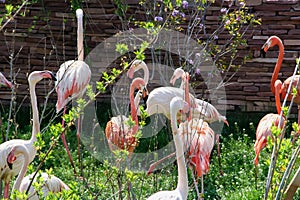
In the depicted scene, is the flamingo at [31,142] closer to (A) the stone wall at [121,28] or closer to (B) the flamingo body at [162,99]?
(B) the flamingo body at [162,99]

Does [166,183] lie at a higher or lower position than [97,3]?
lower

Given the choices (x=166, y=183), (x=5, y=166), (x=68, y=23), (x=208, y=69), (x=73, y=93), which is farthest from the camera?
(x=68, y=23)

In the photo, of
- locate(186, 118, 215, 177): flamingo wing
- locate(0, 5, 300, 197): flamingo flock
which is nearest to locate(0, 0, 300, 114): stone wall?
locate(0, 5, 300, 197): flamingo flock

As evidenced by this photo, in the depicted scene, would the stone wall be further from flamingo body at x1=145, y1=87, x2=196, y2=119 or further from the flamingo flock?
flamingo body at x1=145, y1=87, x2=196, y2=119

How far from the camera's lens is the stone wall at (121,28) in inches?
309

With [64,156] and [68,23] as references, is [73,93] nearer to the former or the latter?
[64,156]

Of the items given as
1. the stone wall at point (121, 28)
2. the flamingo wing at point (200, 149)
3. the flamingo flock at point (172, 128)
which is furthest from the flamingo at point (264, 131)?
the stone wall at point (121, 28)

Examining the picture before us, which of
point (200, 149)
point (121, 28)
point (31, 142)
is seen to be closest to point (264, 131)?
point (200, 149)

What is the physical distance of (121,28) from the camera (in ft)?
26.8

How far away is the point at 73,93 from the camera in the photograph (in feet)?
20.7

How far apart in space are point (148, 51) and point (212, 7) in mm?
820

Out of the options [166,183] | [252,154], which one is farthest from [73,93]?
[252,154]

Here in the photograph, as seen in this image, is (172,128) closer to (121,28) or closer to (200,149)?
(200,149)

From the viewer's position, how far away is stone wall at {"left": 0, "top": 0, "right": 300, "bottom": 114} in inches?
309
